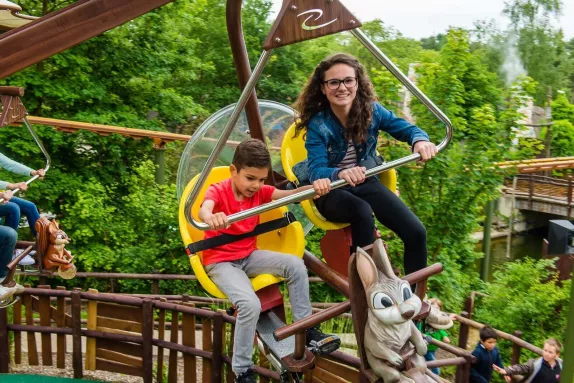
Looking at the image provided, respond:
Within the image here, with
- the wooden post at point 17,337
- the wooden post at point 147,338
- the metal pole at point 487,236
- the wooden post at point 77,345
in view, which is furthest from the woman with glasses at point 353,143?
the metal pole at point 487,236

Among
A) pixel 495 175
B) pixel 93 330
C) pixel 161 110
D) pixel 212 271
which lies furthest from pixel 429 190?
pixel 212 271

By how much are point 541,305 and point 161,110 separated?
629cm

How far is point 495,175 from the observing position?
24.9ft

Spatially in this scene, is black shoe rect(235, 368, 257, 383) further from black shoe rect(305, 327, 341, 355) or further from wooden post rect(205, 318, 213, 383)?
wooden post rect(205, 318, 213, 383)

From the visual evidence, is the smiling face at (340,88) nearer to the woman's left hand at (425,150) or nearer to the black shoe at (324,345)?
the woman's left hand at (425,150)

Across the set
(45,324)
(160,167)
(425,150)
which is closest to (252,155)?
(425,150)

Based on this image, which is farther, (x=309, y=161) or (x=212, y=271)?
(x=212, y=271)

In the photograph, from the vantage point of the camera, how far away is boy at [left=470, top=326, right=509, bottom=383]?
476 cm

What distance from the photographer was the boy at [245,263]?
2648mm

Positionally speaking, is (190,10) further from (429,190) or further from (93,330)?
(93,330)

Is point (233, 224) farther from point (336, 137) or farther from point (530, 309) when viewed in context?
point (530, 309)

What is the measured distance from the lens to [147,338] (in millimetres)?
6035

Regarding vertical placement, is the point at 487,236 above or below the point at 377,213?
below

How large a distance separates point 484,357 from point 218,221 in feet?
10.7
